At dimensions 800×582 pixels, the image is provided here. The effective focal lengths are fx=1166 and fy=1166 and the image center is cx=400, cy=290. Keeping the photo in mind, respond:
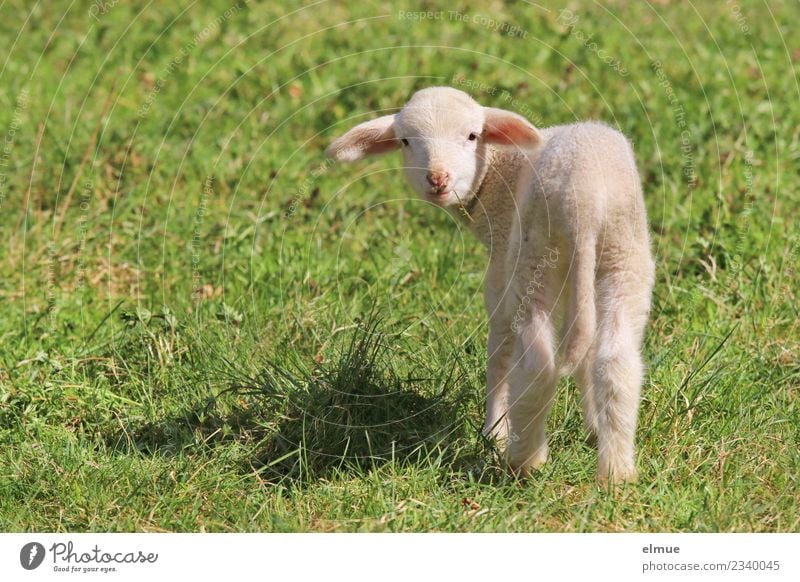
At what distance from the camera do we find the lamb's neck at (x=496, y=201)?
202 inches

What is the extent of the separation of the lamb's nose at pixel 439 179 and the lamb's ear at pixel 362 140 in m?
0.45

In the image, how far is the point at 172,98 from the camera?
852cm

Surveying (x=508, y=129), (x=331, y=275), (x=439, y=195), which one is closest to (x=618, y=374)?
(x=439, y=195)

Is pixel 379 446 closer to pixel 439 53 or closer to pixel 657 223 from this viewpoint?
pixel 657 223

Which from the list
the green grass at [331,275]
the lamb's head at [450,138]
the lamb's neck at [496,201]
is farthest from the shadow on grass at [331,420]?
the lamb's head at [450,138]

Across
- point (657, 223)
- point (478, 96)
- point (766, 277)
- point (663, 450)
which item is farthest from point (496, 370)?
point (478, 96)

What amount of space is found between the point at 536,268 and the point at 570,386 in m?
0.86

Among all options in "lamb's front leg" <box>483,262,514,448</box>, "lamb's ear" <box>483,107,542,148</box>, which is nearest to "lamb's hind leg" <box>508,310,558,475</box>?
"lamb's front leg" <box>483,262,514,448</box>

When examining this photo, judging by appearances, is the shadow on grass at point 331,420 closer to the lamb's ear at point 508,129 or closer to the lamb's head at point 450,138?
the lamb's head at point 450,138

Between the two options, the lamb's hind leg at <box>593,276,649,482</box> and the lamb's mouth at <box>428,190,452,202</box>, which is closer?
the lamb's hind leg at <box>593,276,649,482</box>
